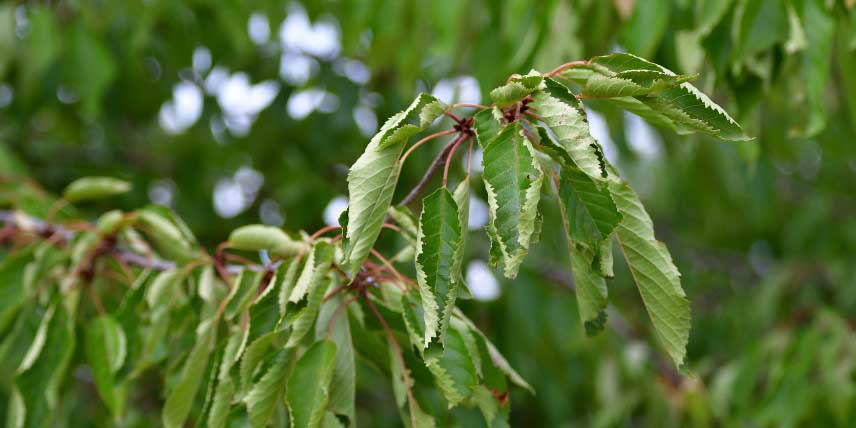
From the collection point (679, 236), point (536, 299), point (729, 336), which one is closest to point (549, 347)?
point (536, 299)

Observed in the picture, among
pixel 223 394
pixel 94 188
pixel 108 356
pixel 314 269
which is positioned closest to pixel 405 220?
pixel 314 269

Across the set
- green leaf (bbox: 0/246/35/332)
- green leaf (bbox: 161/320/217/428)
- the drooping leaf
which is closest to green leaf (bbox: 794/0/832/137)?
the drooping leaf

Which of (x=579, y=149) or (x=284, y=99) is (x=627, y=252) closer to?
(x=579, y=149)

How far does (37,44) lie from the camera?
2.86m

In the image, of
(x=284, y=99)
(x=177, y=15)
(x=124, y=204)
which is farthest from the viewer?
(x=284, y=99)

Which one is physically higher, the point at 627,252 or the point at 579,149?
the point at 579,149

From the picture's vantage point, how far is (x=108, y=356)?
150 cm

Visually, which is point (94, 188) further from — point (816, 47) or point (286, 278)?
point (816, 47)

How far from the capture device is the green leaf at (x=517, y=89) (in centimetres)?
96

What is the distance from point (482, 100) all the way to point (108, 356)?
3.36 ft

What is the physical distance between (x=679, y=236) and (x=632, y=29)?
438 cm

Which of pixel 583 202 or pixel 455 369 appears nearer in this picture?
pixel 583 202

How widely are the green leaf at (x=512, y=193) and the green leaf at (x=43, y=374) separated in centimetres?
93

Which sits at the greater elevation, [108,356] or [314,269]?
[108,356]
